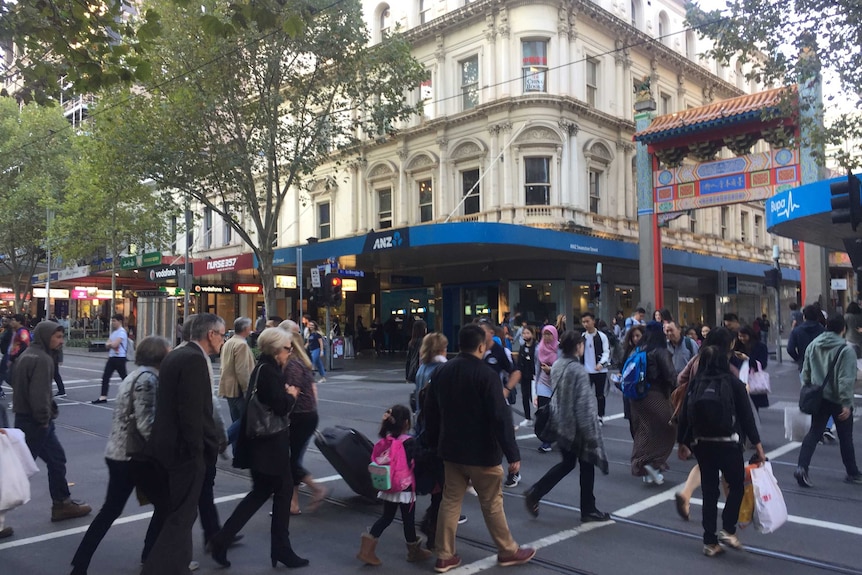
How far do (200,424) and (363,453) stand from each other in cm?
229

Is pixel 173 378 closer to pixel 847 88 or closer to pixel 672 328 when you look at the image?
pixel 672 328

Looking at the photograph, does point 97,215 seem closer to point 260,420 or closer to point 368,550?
point 260,420

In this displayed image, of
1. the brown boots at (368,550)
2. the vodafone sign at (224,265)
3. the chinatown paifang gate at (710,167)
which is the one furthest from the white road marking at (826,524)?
the vodafone sign at (224,265)

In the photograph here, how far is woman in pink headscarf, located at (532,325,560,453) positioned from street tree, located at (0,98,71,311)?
3430 cm

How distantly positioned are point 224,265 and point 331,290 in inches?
384

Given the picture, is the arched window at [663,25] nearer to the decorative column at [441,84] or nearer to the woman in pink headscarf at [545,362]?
the decorative column at [441,84]

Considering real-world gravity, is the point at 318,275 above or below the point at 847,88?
below

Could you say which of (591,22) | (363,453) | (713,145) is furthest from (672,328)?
(591,22)

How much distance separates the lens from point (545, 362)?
9.77 m

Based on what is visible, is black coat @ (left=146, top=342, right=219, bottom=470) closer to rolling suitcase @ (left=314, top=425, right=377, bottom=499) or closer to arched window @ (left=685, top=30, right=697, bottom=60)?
rolling suitcase @ (left=314, top=425, right=377, bottom=499)

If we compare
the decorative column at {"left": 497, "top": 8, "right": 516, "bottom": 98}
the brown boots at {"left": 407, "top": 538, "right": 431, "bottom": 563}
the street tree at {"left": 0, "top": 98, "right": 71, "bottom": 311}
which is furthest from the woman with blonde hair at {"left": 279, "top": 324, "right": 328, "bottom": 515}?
the street tree at {"left": 0, "top": 98, "right": 71, "bottom": 311}

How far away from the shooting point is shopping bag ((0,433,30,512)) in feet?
17.3

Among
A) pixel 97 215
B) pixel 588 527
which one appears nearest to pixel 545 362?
pixel 588 527

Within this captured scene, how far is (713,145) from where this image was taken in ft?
74.0
